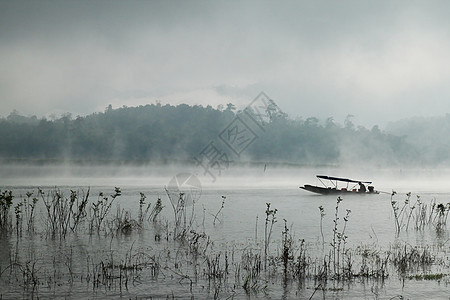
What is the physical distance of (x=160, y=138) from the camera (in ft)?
347

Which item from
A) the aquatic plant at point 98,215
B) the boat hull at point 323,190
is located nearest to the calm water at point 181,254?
the aquatic plant at point 98,215

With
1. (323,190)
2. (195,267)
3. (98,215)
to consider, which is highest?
(323,190)

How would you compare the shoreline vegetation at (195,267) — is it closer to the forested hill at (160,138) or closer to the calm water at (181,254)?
the calm water at (181,254)

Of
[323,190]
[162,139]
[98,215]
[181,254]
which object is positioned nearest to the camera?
[181,254]

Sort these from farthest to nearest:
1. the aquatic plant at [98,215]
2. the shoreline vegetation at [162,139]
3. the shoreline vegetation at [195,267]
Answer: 1. the shoreline vegetation at [162,139]
2. the aquatic plant at [98,215]
3. the shoreline vegetation at [195,267]

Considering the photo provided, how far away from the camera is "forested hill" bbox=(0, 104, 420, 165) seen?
104 meters

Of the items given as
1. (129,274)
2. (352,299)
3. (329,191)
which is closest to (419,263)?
(352,299)

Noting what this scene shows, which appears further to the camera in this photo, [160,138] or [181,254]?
[160,138]

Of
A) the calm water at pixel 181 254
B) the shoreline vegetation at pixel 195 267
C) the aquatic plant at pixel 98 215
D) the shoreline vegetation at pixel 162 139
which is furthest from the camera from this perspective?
the shoreline vegetation at pixel 162 139

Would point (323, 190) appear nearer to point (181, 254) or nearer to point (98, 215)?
point (98, 215)

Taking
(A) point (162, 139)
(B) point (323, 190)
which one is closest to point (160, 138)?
(A) point (162, 139)

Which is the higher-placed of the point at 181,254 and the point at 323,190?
the point at 323,190

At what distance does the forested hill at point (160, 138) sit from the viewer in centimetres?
10412

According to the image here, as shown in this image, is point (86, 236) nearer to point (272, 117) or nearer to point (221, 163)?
point (221, 163)
